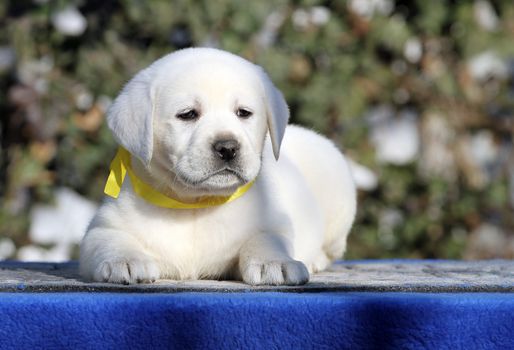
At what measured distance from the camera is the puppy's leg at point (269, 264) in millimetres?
2846

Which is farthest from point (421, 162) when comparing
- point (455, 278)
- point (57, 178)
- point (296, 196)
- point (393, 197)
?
point (455, 278)

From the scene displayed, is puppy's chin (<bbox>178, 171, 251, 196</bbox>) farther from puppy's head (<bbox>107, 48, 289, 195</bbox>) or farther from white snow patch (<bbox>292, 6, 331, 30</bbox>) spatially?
white snow patch (<bbox>292, 6, 331, 30</bbox>)

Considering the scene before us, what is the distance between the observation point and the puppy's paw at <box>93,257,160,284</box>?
9.24ft

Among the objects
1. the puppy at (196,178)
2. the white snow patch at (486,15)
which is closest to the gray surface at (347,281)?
the puppy at (196,178)

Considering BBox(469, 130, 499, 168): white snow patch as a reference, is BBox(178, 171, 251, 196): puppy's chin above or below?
below

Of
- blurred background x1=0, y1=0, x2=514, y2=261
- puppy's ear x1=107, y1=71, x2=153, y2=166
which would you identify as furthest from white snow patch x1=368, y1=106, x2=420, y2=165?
puppy's ear x1=107, y1=71, x2=153, y2=166

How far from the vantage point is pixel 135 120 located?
125 inches

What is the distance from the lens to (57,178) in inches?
231

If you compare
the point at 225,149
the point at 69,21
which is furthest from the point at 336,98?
the point at 225,149

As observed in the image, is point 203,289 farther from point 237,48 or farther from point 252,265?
point 237,48

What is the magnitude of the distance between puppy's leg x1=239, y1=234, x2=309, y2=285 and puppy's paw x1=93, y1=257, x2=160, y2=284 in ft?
1.00

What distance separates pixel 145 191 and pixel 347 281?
0.78 meters

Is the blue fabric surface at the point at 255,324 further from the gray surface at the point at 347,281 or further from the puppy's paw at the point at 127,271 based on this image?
the puppy's paw at the point at 127,271

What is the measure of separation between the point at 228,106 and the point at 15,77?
2.98m
